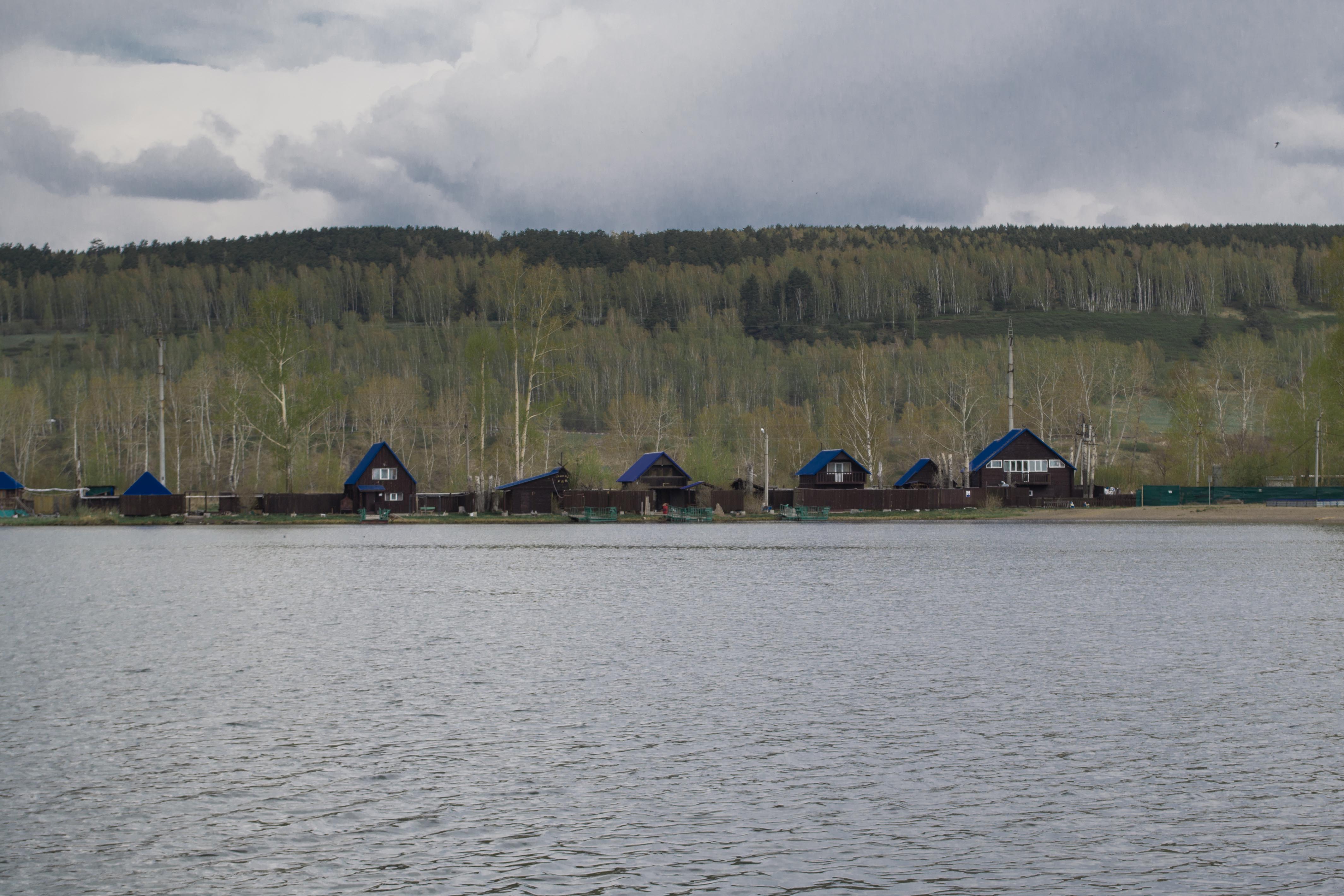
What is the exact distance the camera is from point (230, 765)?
38.6 feet

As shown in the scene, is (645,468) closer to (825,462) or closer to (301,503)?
(825,462)

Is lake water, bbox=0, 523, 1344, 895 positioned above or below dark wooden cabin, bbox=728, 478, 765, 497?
below

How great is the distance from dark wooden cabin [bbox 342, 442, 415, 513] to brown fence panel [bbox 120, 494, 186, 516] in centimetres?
1237

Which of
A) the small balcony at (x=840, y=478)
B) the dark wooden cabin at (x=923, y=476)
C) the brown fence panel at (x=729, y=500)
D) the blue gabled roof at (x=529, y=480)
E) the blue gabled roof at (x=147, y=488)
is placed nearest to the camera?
the blue gabled roof at (x=147, y=488)

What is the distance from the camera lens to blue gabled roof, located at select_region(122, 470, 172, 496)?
267 ft

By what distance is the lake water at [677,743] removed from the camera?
8.66 m

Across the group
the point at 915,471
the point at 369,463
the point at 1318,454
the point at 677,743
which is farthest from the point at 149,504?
the point at 1318,454

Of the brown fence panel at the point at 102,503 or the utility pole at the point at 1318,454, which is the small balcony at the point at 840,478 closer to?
the utility pole at the point at 1318,454

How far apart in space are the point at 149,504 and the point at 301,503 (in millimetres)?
10503

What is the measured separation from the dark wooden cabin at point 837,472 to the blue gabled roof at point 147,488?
50148 mm

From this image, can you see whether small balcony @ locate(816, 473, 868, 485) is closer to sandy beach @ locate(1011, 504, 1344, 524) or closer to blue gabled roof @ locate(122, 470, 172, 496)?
sandy beach @ locate(1011, 504, 1344, 524)

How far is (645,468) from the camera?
308ft

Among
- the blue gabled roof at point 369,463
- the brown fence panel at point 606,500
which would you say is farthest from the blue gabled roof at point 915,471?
the blue gabled roof at point 369,463

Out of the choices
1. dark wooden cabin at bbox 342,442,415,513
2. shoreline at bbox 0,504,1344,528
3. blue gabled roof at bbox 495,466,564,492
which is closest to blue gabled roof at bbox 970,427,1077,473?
shoreline at bbox 0,504,1344,528
